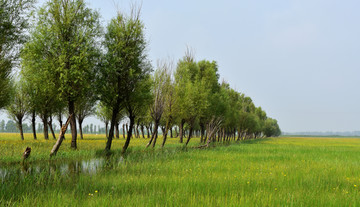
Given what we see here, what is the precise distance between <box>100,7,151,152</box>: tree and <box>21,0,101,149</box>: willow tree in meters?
1.56

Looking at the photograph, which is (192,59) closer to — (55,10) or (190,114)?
(190,114)

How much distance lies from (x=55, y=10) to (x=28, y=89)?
83.1 feet

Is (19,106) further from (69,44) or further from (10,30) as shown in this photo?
(10,30)

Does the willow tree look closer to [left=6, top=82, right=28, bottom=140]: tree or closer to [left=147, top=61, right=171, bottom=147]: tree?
[left=147, top=61, right=171, bottom=147]: tree

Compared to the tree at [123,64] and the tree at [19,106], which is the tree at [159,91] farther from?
the tree at [19,106]

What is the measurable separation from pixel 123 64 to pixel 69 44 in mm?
5761

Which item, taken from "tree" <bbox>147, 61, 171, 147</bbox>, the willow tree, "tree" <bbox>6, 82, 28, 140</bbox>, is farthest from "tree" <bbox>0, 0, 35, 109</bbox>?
"tree" <bbox>6, 82, 28, 140</bbox>

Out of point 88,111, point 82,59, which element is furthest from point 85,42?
point 88,111

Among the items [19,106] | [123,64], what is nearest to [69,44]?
[123,64]

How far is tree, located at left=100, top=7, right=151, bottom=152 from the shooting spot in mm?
23953

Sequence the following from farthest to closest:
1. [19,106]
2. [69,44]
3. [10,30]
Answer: [19,106], [69,44], [10,30]

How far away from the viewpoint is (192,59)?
1853 inches

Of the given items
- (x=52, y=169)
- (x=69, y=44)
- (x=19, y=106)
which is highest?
(x=69, y=44)

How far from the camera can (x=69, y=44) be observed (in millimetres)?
23438
